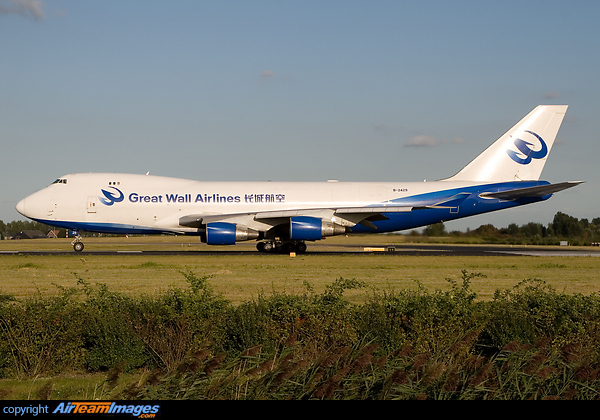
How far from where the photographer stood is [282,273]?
75.9 feet

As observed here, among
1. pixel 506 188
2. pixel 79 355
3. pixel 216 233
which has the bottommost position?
pixel 79 355

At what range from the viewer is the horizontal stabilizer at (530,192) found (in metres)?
36.6

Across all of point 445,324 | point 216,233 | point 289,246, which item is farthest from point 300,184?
point 445,324

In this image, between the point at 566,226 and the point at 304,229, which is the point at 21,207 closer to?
the point at 304,229

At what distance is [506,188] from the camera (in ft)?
129

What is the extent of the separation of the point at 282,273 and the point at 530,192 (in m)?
21.5

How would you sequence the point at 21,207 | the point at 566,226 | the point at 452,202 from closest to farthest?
the point at 21,207, the point at 452,202, the point at 566,226

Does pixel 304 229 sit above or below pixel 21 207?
below

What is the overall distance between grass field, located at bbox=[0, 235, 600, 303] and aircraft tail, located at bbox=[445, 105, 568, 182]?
32.9 feet

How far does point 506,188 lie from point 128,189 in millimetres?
23485

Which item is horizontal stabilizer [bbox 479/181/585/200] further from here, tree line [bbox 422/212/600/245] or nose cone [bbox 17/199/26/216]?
nose cone [bbox 17/199/26/216]

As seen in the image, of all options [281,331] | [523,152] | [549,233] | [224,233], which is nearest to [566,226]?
[549,233]

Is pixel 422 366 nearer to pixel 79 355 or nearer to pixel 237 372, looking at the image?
pixel 237 372

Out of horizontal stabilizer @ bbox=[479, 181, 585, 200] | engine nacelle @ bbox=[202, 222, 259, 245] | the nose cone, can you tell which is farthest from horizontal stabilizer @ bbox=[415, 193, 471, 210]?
the nose cone
